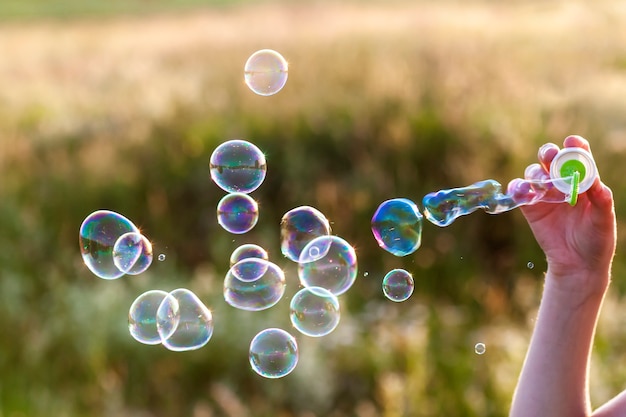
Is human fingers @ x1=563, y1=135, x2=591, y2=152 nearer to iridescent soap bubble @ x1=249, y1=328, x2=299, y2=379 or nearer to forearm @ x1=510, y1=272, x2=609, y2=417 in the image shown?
forearm @ x1=510, y1=272, x2=609, y2=417

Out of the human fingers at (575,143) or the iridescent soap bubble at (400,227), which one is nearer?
the human fingers at (575,143)

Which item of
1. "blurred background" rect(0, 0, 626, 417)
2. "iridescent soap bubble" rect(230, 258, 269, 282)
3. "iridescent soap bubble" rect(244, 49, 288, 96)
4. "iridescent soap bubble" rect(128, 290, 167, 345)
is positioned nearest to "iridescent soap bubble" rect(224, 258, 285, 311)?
"iridescent soap bubble" rect(230, 258, 269, 282)

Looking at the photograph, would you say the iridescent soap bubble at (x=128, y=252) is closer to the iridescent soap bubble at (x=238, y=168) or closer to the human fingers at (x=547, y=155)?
the iridescent soap bubble at (x=238, y=168)

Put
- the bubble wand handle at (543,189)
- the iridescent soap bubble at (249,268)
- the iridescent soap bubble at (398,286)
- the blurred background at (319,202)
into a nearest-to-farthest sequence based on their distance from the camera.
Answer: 1. the bubble wand handle at (543,189)
2. the iridescent soap bubble at (398,286)
3. the iridescent soap bubble at (249,268)
4. the blurred background at (319,202)

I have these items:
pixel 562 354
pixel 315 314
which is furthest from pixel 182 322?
pixel 562 354

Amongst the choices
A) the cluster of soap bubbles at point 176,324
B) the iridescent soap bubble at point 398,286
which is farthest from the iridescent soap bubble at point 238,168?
the iridescent soap bubble at point 398,286

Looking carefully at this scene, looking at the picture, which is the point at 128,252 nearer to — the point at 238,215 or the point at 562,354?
the point at 238,215

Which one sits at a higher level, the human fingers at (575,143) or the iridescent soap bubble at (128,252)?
the human fingers at (575,143)

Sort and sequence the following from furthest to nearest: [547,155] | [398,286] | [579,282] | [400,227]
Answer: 1. [398,286]
2. [400,227]
3. [579,282]
4. [547,155]
